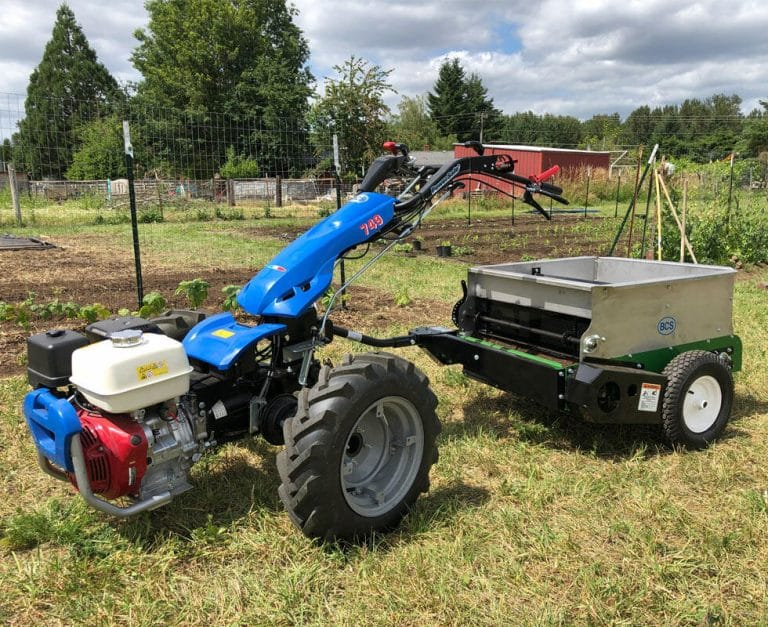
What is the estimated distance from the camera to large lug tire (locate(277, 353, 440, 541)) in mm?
2711

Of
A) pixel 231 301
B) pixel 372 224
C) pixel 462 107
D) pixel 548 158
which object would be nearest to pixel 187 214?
pixel 231 301

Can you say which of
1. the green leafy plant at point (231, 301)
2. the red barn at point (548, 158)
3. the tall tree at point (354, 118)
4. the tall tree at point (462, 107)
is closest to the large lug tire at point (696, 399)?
the green leafy plant at point (231, 301)

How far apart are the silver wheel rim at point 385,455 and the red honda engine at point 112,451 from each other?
37.9 inches

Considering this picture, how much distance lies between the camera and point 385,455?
3225 mm

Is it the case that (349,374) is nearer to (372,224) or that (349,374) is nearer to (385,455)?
(385,455)

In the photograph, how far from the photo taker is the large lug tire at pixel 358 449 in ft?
8.89

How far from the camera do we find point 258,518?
319cm

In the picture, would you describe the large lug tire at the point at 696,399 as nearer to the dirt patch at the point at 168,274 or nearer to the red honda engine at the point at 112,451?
the red honda engine at the point at 112,451

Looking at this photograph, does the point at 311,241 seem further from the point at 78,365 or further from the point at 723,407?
the point at 723,407

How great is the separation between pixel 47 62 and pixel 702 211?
66.5 metres

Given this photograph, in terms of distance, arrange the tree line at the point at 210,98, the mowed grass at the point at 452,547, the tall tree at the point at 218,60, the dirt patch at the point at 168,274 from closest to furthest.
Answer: the mowed grass at the point at 452,547 → the dirt patch at the point at 168,274 → the tree line at the point at 210,98 → the tall tree at the point at 218,60

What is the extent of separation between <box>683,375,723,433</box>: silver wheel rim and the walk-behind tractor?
0.01m

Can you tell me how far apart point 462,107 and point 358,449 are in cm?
7208

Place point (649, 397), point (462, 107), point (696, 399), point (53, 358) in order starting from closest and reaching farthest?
point (53, 358) → point (649, 397) → point (696, 399) → point (462, 107)
